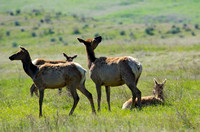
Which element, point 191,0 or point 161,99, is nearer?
point 161,99

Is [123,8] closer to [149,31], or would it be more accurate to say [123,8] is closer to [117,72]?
[149,31]

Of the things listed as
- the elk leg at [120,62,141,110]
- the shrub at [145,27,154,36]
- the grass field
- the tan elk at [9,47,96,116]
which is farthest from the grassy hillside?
the tan elk at [9,47,96,116]

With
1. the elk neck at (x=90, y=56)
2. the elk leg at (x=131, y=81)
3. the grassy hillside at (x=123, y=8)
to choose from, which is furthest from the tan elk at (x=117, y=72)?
the grassy hillside at (x=123, y=8)

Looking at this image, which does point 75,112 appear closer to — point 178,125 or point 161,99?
point 161,99

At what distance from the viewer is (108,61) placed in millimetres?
11750

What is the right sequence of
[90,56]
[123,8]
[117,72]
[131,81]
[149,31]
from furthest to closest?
1. [123,8]
2. [149,31]
3. [90,56]
4. [117,72]
5. [131,81]

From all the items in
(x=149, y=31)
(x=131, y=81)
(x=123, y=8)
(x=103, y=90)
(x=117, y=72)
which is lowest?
(x=123, y=8)

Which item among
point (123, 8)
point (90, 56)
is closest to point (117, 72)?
point (90, 56)

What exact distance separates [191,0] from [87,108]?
408 ft

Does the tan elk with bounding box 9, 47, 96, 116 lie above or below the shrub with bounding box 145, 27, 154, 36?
above

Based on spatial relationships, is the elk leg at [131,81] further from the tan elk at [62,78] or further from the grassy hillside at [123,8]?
the grassy hillside at [123,8]

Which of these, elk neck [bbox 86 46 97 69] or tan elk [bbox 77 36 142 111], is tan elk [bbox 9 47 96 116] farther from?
elk neck [bbox 86 46 97 69]

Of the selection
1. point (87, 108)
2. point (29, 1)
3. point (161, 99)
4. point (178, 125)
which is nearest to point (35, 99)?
point (87, 108)

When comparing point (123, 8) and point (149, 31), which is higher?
point (149, 31)
